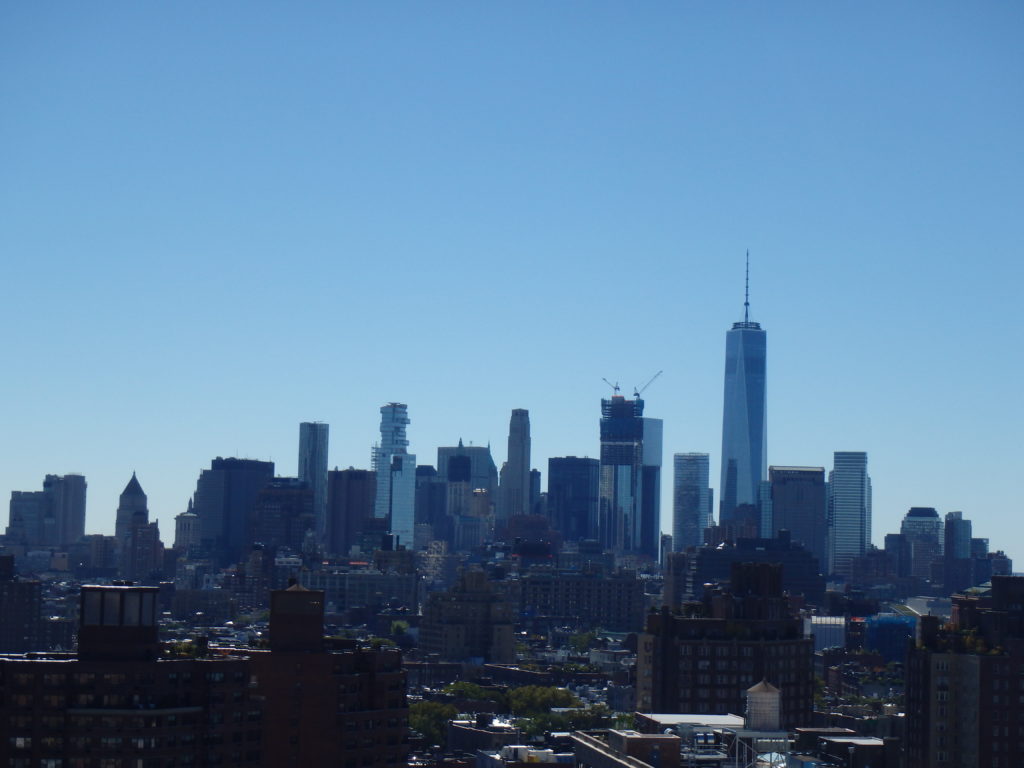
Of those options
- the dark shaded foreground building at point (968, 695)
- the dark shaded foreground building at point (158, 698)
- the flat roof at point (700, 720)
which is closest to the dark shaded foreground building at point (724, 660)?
the dark shaded foreground building at point (968, 695)

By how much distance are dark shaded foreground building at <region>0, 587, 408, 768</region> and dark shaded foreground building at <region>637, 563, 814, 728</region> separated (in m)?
62.7

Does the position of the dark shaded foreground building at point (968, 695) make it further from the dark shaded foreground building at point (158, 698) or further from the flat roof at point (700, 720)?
the dark shaded foreground building at point (158, 698)

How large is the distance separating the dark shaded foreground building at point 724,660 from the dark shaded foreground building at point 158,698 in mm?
62743

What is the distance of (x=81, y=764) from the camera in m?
91.4

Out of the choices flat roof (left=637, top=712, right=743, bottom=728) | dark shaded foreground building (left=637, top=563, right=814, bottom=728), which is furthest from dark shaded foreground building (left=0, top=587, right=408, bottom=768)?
dark shaded foreground building (left=637, top=563, right=814, bottom=728)

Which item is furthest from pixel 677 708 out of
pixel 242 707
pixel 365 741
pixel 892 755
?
pixel 242 707

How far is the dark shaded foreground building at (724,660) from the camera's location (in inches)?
6521

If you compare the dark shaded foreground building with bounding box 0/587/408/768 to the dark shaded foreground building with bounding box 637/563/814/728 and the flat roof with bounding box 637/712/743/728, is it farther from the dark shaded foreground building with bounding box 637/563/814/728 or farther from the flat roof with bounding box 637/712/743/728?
the dark shaded foreground building with bounding box 637/563/814/728

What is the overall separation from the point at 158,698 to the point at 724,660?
81.3 meters

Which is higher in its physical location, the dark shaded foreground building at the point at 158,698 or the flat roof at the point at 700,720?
the dark shaded foreground building at the point at 158,698

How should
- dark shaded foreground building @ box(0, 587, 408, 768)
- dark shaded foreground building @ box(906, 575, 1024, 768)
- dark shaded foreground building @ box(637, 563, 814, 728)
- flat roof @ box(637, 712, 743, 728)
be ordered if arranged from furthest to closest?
1. dark shaded foreground building @ box(637, 563, 814, 728)
2. dark shaded foreground building @ box(906, 575, 1024, 768)
3. flat roof @ box(637, 712, 743, 728)
4. dark shaded foreground building @ box(0, 587, 408, 768)

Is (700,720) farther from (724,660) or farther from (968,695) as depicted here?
(724,660)

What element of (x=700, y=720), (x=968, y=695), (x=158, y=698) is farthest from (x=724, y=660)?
(x=158, y=698)

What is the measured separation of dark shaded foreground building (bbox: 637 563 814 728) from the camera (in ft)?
543
